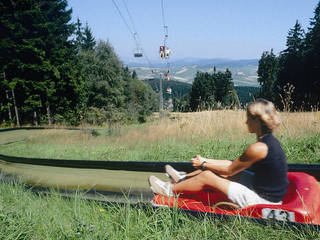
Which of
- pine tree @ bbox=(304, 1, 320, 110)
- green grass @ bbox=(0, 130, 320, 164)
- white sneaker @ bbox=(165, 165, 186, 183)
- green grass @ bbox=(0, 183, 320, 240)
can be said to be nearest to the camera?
green grass @ bbox=(0, 183, 320, 240)

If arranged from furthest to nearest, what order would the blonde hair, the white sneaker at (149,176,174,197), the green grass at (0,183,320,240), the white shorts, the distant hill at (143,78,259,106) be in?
1. the distant hill at (143,78,259,106)
2. the white sneaker at (149,176,174,197)
3. the white shorts
4. the blonde hair
5. the green grass at (0,183,320,240)

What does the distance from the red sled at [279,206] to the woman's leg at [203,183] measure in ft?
0.22

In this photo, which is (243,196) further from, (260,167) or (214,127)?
(214,127)

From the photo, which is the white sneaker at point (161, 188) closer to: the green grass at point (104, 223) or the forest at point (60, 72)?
the green grass at point (104, 223)

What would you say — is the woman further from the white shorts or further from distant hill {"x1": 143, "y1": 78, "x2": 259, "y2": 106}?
distant hill {"x1": 143, "y1": 78, "x2": 259, "y2": 106}

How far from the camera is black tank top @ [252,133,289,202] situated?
2502 millimetres

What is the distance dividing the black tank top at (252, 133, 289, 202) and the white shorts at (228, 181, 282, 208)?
5 centimetres

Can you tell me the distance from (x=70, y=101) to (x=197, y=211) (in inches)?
1062

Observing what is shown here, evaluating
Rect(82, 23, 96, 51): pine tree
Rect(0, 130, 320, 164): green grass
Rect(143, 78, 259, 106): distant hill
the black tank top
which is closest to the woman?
the black tank top

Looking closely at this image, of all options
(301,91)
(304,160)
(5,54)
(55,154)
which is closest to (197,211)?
(304,160)

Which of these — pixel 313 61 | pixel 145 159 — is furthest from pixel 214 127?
pixel 313 61

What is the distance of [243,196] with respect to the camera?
2672 mm

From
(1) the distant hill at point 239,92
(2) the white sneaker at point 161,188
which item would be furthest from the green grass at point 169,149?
(2) the white sneaker at point 161,188

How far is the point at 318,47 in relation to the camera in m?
34.7
